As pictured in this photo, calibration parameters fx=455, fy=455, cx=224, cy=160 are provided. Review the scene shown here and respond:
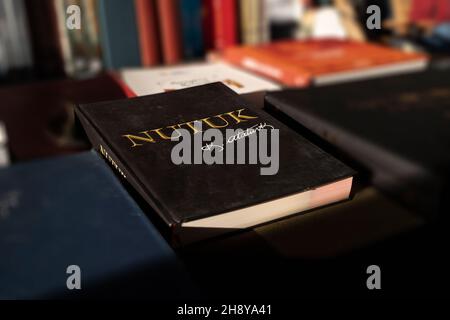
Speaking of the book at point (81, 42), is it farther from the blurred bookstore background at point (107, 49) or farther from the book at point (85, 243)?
the book at point (85, 243)

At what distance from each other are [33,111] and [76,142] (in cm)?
11

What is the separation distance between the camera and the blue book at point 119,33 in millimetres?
859

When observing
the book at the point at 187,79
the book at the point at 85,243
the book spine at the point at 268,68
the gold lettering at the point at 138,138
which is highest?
the book at the point at 187,79

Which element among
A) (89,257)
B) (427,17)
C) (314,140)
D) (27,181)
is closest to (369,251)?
(314,140)

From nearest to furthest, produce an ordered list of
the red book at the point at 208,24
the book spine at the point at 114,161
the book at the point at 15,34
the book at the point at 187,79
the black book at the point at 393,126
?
1. the book spine at the point at 114,161
2. the book at the point at 187,79
3. the black book at the point at 393,126
4. the book at the point at 15,34
5. the red book at the point at 208,24

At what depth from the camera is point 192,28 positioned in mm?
1063

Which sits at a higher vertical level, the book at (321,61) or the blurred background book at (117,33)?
the blurred background book at (117,33)

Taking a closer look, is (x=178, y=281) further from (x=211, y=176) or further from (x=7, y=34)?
(x=7, y=34)

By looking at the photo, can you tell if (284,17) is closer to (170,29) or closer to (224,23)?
(224,23)

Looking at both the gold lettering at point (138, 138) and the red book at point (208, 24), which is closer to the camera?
the gold lettering at point (138, 138)

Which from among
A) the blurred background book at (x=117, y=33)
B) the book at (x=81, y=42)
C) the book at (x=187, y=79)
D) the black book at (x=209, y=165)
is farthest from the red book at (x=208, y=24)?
the black book at (x=209, y=165)

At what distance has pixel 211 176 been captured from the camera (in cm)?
35

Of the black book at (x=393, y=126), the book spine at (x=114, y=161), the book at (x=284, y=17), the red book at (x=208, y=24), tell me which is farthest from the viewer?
the book at (x=284, y=17)

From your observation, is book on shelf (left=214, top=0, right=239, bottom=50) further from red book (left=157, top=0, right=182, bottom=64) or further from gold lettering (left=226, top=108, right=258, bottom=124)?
gold lettering (left=226, top=108, right=258, bottom=124)
